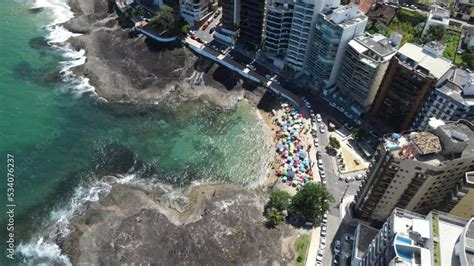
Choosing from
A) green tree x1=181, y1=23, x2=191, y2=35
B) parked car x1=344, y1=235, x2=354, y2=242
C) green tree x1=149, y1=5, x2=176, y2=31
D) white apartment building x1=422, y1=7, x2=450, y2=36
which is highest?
white apartment building x1=422, y1=7, x2=450, y2=36

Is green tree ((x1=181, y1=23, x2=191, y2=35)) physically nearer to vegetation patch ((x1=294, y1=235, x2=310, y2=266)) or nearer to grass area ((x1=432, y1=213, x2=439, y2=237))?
vegetation patch ((x1=294, y1=235, x2=310, y2=266))

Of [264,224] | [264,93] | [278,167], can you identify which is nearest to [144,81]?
[264,93]

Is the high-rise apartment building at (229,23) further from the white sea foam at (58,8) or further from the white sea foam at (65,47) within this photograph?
the white sea foam at (58,8)

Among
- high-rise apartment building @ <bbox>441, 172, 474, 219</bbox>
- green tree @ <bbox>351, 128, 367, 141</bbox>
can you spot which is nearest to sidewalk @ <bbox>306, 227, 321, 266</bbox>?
high-rise apartment building @ <bbox>441, 172, 474, 219</bbox>

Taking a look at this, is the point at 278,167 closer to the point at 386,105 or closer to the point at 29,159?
the point at 386,105

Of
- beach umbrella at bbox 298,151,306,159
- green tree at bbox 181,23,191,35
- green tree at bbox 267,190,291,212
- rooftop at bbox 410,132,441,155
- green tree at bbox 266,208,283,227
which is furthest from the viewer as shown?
green tree at bbox 181,23,191,35

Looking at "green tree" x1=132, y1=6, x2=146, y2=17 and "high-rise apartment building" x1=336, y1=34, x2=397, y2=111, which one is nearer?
"high-rise apartment building" x1=336, y1=34, x2=397, y2=111

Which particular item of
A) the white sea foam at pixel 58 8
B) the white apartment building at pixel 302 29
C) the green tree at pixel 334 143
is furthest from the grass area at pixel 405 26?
the white sea foam at pixel 58 8
